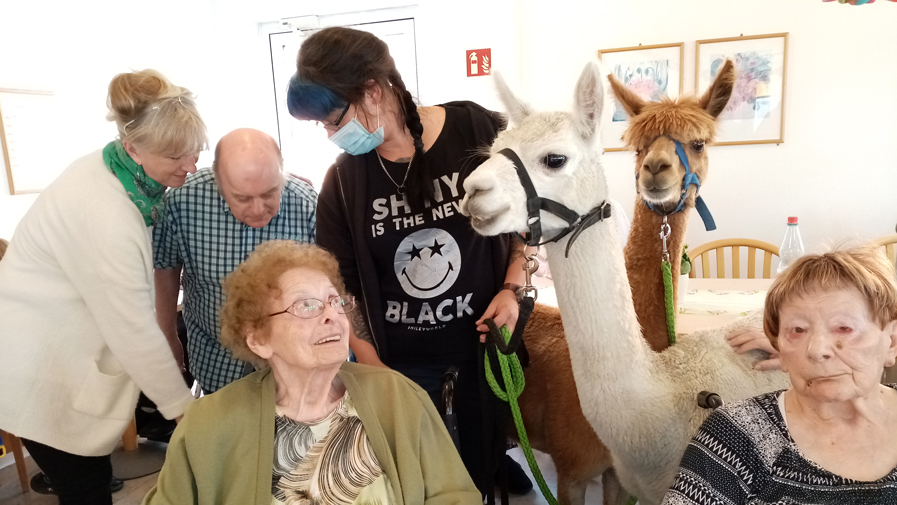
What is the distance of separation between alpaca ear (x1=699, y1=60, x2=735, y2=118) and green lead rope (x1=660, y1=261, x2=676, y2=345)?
21.2 inches

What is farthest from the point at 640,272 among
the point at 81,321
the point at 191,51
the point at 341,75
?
the point at 191,51

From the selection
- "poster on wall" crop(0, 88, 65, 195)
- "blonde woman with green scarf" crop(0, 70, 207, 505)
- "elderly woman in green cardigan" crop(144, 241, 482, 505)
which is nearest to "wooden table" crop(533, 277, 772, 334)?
"elderly woman in green cardigan" crop(144, 241, 482, 505)

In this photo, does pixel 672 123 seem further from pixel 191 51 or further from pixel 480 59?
pixel 191 51

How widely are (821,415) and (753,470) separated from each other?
0.50ft

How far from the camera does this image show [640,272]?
1.59m

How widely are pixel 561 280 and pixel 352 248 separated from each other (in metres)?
0.61

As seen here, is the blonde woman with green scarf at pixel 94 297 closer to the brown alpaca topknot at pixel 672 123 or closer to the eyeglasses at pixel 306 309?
the eyeglasses at pixel 306 309

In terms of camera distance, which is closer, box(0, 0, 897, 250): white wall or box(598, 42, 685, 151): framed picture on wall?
box(0, 0, 897, 250): white wall

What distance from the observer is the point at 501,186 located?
1.13 m

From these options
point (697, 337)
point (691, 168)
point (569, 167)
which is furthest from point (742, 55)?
point (569, 167)

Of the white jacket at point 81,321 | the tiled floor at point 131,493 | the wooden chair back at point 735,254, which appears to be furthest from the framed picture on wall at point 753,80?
the white jacket at point 81,321

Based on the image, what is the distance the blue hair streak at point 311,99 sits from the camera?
136 centimetres

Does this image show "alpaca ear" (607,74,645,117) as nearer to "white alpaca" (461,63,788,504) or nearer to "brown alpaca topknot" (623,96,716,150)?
"brown alpaca topknot" (623,96,716,150)

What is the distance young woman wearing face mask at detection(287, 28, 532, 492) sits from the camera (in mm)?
1393
